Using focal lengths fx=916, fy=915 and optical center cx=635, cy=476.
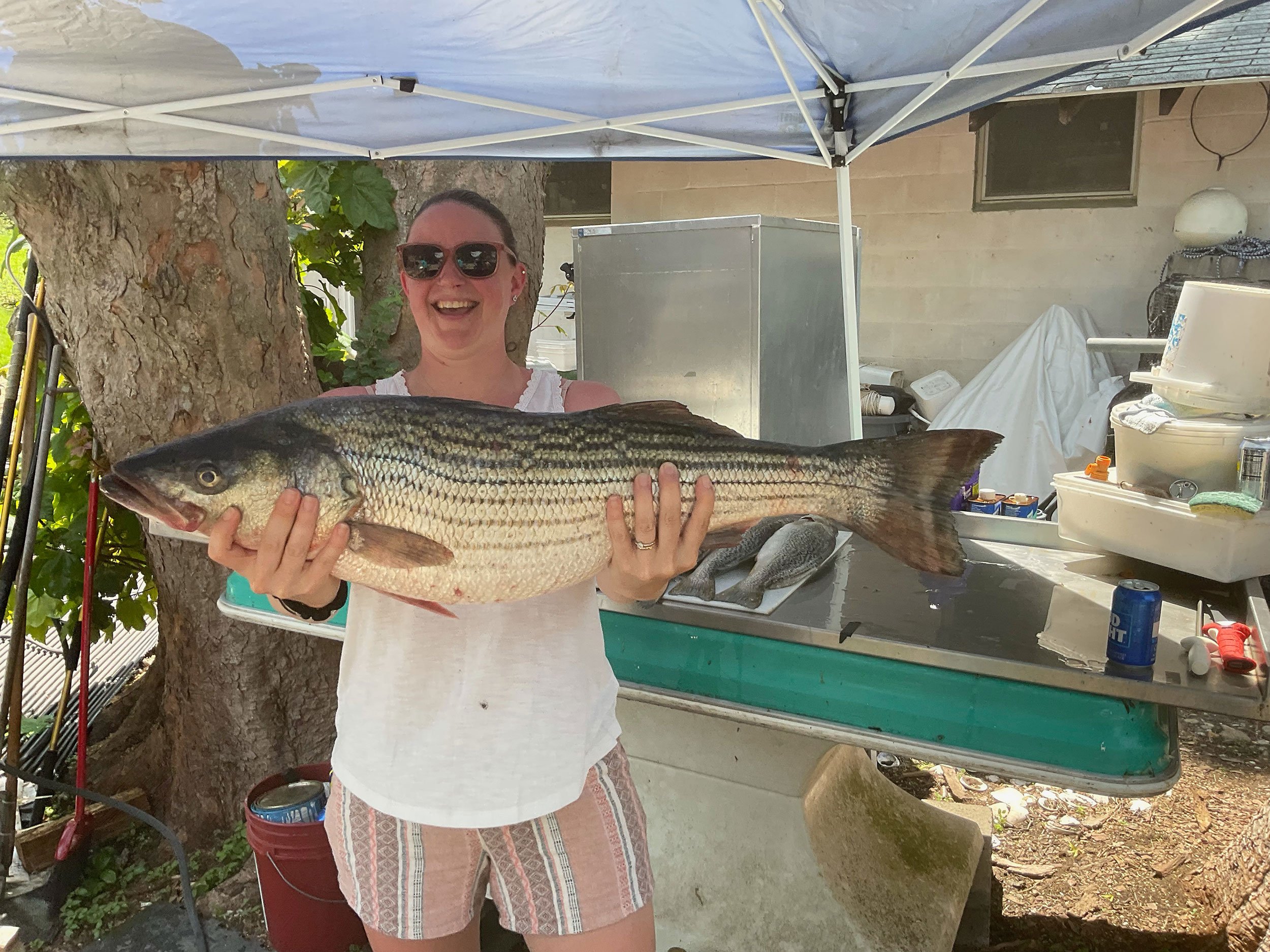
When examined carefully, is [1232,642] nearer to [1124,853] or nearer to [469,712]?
[469,712]

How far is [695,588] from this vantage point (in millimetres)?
3438

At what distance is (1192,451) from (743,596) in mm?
1767

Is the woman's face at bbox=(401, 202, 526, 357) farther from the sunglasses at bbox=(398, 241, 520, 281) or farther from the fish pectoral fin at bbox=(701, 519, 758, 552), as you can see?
the fish pectoral fin at bbox=(701, 519, 758, 552)

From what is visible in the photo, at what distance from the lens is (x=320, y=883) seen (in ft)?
13.4

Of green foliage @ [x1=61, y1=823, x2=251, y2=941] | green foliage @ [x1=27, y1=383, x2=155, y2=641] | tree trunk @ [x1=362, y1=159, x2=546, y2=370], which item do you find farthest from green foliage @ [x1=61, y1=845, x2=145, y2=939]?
tree trunk @ [x1=362, y1=159, x2=546, y2=370]

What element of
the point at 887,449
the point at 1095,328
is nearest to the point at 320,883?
the point at 887,449

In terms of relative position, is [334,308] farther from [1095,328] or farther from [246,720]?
[1095,328]

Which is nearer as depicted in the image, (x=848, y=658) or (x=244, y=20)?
(x=244, y=20)

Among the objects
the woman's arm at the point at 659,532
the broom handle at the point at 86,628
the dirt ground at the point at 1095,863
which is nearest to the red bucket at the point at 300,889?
the dirt ground at the point at 1095,863

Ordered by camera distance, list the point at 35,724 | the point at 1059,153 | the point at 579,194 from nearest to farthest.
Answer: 1. the point at 35,724
2. the point at 1059,153
3. the point at 579,194

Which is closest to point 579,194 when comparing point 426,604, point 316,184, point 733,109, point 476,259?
point 316,184

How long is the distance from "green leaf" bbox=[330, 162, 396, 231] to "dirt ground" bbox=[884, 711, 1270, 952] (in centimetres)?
473

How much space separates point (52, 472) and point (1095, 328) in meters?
9.21

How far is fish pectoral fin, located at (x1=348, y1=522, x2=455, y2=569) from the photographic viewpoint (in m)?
2.10
